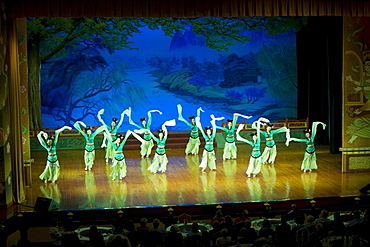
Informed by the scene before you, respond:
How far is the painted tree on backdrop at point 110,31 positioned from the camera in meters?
17.5

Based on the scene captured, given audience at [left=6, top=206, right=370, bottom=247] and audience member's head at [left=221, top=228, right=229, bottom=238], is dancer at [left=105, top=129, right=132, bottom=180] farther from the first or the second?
audience member's head at [left=221, top=228, right=229, bottom=238]

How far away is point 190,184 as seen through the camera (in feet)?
40.5

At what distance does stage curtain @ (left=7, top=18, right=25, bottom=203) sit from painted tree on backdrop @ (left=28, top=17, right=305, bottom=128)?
20.8 ft

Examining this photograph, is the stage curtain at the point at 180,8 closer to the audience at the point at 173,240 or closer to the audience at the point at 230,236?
the audience at the point at 230,236

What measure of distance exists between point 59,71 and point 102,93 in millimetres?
1472

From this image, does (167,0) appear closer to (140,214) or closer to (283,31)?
(140,214)

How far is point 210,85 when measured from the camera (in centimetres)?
1917

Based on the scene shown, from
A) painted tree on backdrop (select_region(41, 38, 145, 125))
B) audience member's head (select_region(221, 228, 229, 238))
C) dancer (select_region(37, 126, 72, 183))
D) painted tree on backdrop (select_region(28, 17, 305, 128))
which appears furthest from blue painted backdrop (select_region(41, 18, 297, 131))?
audience member's head (select_region(221, 228, 229, 238))

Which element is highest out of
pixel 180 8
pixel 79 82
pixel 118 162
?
pixel 180 8

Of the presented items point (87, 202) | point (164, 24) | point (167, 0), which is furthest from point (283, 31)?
point (87, 202)

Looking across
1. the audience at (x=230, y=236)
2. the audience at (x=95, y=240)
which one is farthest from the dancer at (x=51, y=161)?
the audience at (x=95, y=240)

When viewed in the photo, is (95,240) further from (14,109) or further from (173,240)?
(14,109)

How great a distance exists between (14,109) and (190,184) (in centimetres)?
383

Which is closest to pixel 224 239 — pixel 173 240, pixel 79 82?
pixel 173 240
